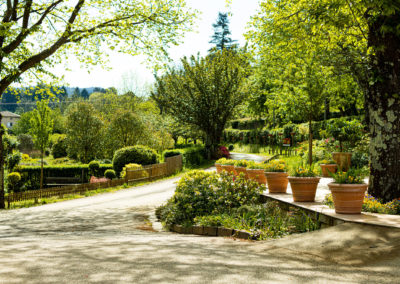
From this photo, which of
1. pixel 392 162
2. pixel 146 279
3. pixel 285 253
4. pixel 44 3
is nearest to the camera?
pixel 146 279

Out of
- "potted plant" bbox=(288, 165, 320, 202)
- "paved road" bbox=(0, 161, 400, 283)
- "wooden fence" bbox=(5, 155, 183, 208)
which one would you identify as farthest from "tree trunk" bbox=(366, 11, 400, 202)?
"wooden fence" bbox=(5, 155, 183, 208)

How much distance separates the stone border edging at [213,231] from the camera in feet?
19.8

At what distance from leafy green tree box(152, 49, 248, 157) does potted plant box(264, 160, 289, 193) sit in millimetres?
20101

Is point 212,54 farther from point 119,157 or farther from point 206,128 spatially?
point 119,157

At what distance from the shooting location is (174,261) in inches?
163

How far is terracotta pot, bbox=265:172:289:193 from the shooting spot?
8148mm

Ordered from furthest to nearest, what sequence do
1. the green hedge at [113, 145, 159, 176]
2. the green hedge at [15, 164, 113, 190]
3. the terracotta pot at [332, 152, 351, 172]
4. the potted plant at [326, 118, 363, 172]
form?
the green hedge at [15, 164, 113, 190] → the green hedge at [113, 145, 159, 176] → the potted plant at [326, 118, 363, 172] → the terracotta pot at [332, 152, 351, 172]

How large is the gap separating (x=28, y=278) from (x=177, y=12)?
46.6 feet

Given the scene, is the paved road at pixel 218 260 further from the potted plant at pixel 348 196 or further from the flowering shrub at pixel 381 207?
the flowering shrub at pixel 381 207

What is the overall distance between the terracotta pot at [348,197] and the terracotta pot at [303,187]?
1.05m

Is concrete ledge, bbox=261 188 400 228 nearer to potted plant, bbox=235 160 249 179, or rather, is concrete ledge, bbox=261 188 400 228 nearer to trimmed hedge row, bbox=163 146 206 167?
potted plant, bbox=235 160 249 179

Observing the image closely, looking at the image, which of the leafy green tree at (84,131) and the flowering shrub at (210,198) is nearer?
Answer: the flowering shrub at (210,198)

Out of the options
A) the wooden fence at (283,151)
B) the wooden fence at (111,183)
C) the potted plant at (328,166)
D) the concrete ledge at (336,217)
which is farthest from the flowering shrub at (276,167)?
the wooden fence at (283,151)

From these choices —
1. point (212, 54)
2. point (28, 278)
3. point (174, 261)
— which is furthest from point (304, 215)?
point (212, 54)
